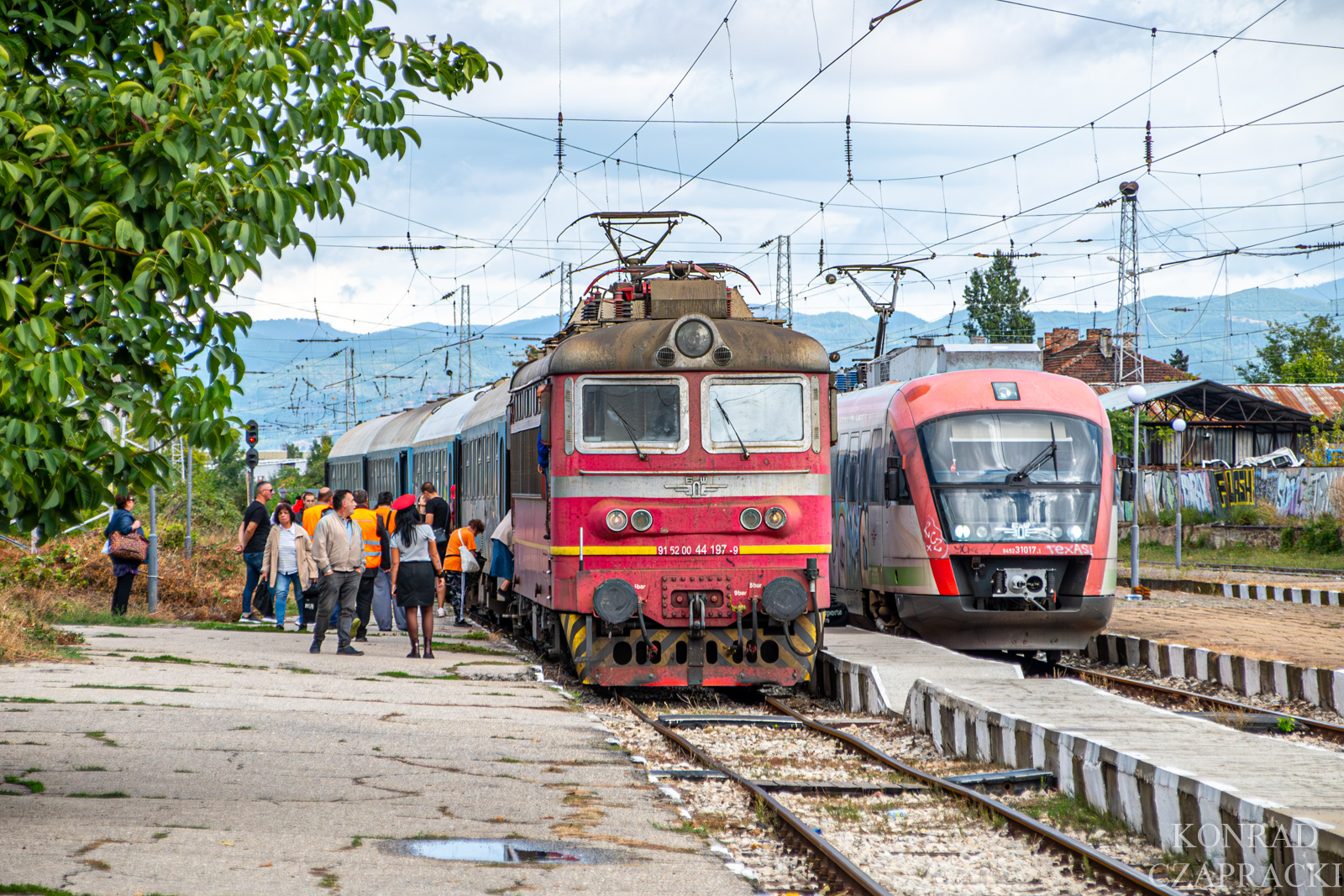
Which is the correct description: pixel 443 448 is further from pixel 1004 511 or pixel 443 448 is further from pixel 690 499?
pixel 690 499

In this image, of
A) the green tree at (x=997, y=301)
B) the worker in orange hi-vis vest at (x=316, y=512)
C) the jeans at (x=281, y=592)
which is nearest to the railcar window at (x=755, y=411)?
the worker in orange hi-vis vest at (x=316, y=512)

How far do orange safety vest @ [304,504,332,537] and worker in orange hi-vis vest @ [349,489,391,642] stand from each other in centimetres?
41

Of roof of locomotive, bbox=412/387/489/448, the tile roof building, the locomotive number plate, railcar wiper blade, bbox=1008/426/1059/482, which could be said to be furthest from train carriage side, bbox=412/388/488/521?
the tile roof building

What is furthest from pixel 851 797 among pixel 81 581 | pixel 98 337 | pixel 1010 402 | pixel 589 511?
pixel 81 581

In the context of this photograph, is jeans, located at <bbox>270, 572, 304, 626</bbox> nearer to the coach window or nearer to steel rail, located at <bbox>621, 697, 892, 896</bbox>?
the coach window

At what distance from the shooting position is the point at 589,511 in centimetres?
1217

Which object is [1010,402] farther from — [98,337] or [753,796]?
[98,337]

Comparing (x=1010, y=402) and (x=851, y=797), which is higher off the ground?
(x=1010, y=402)

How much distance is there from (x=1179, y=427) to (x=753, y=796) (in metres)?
22.7

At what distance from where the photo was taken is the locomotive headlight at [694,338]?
12422 millimetres

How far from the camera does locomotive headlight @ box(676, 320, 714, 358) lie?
12.4 meters

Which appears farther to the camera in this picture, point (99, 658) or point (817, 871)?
point (99, 658)

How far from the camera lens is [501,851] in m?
6.99

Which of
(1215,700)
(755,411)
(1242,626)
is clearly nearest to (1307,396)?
(1242,626)
